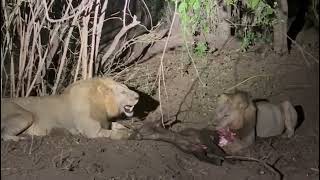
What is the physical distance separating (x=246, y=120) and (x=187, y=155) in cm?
56

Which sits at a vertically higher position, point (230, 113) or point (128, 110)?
point (230, 113)

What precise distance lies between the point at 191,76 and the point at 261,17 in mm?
999

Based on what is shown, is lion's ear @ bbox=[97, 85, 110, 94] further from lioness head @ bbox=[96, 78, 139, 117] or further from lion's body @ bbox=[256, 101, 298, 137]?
lion's body @ bbox=[256, 101, 298, 137]

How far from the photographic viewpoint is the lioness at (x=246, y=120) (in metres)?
4.56

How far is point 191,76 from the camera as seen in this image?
5625 mm

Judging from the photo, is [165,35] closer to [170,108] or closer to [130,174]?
[170,108]

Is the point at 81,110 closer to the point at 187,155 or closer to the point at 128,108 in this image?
the point at 128,108

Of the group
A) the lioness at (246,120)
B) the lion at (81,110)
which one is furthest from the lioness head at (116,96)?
the lioness at (246,120)

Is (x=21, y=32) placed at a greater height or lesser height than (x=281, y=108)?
greater

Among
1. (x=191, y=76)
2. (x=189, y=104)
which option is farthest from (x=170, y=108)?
(x=191, y=76)

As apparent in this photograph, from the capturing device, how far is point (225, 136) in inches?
180

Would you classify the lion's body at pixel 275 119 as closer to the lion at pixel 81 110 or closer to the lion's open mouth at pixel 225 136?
the lion's open mouth at pixel 225 136

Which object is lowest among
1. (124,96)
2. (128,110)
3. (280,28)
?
(128,110)

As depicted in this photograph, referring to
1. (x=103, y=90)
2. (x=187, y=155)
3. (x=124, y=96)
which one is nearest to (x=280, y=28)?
(x=124, y=96)
